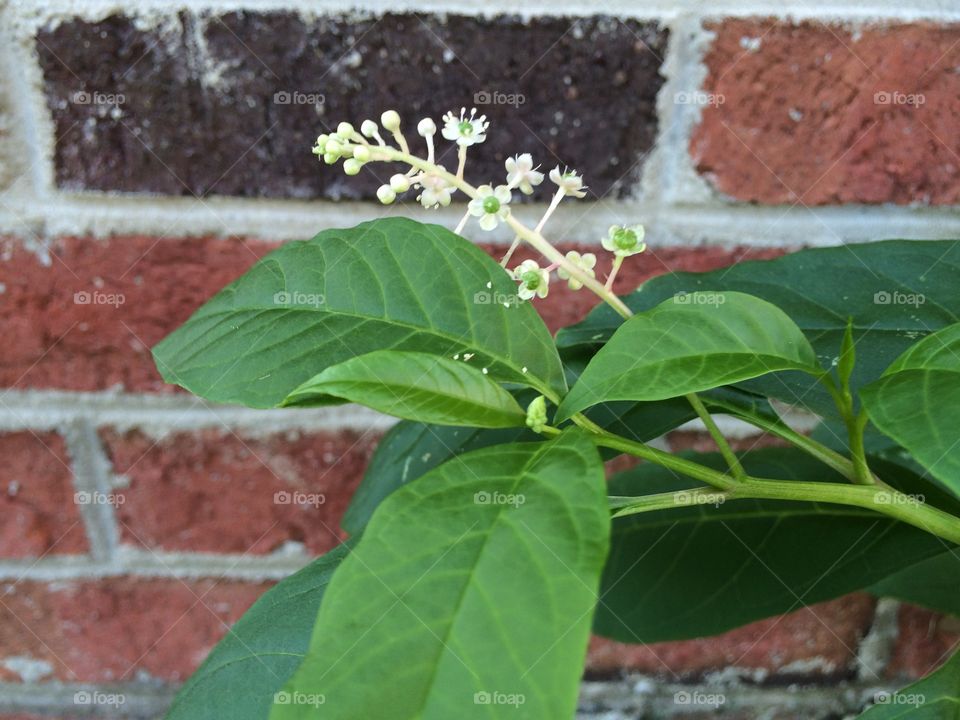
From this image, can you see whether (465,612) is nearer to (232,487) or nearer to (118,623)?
(232,487)

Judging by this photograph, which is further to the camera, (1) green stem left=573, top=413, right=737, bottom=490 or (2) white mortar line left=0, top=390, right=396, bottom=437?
(2) white mortar line left=0, top=390, right=396, bottom=437

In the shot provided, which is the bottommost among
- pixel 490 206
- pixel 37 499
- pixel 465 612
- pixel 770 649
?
pixel 770 649

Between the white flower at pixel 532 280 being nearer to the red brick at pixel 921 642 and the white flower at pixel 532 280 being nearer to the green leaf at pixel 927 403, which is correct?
the green leaf at pixel 927 403

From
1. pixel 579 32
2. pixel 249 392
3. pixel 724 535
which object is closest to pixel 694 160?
pixel 579 32

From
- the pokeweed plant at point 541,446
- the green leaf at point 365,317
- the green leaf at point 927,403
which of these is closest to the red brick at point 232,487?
the pokeweed plant at point 541,446

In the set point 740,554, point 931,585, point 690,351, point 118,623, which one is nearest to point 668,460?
point 690,351

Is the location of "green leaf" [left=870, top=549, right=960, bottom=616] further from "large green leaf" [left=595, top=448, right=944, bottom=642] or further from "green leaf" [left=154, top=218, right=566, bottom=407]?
"green leaf" [left=154, top=218, right=566, bottom=407]

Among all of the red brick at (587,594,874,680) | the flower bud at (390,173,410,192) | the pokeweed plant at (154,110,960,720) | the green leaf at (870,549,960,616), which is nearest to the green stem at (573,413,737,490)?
A: the pokeweed plant at (154,110,960,720)
